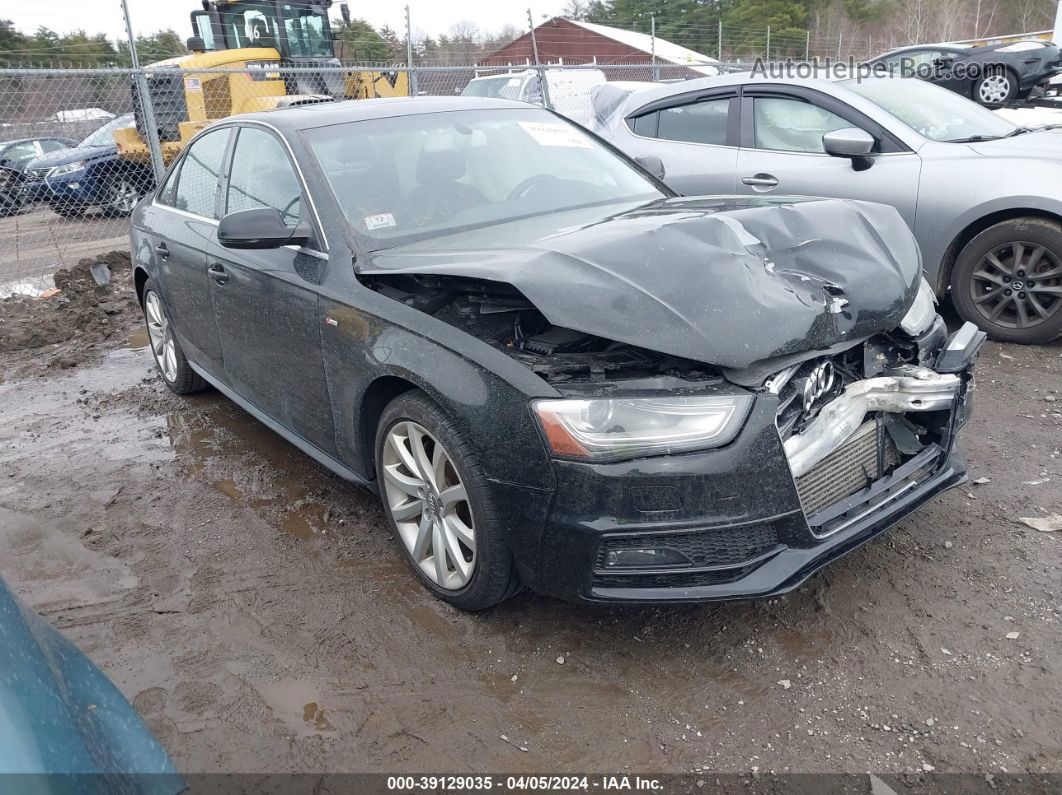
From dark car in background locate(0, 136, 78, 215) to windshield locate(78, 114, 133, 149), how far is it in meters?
0.28

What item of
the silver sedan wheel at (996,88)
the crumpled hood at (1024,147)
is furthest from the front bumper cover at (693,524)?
the silver sedan wheel at (996,88)

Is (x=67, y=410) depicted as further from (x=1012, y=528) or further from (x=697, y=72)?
(x=697, y=72)

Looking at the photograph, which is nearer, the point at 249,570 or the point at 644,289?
the point at 644,289

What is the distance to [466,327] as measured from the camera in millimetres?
2625

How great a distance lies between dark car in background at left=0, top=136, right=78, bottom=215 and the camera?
1347 cm

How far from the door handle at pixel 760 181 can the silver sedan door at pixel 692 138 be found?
0.87ft

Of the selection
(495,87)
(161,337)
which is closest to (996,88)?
(495,87)

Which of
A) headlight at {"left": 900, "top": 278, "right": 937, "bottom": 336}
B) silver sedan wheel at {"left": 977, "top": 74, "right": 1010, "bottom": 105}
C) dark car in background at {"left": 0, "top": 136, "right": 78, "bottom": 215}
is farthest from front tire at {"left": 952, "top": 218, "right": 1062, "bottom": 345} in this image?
dark car in background at {"left": 0, "top": 136, "right": 78, "bottom": 215}

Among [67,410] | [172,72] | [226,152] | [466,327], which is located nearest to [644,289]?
[466,327]

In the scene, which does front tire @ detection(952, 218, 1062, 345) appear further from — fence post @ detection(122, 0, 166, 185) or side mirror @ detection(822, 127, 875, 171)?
fence post @ detection(122, 0, 166, 185)

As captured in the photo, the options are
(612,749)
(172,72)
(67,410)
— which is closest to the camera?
(612,749)

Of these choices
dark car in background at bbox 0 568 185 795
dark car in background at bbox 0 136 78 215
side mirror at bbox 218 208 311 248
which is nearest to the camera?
dark car in background at bbox 0 568 185 795

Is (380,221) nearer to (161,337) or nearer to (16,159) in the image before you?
(161,337)

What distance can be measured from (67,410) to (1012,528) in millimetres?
5226
